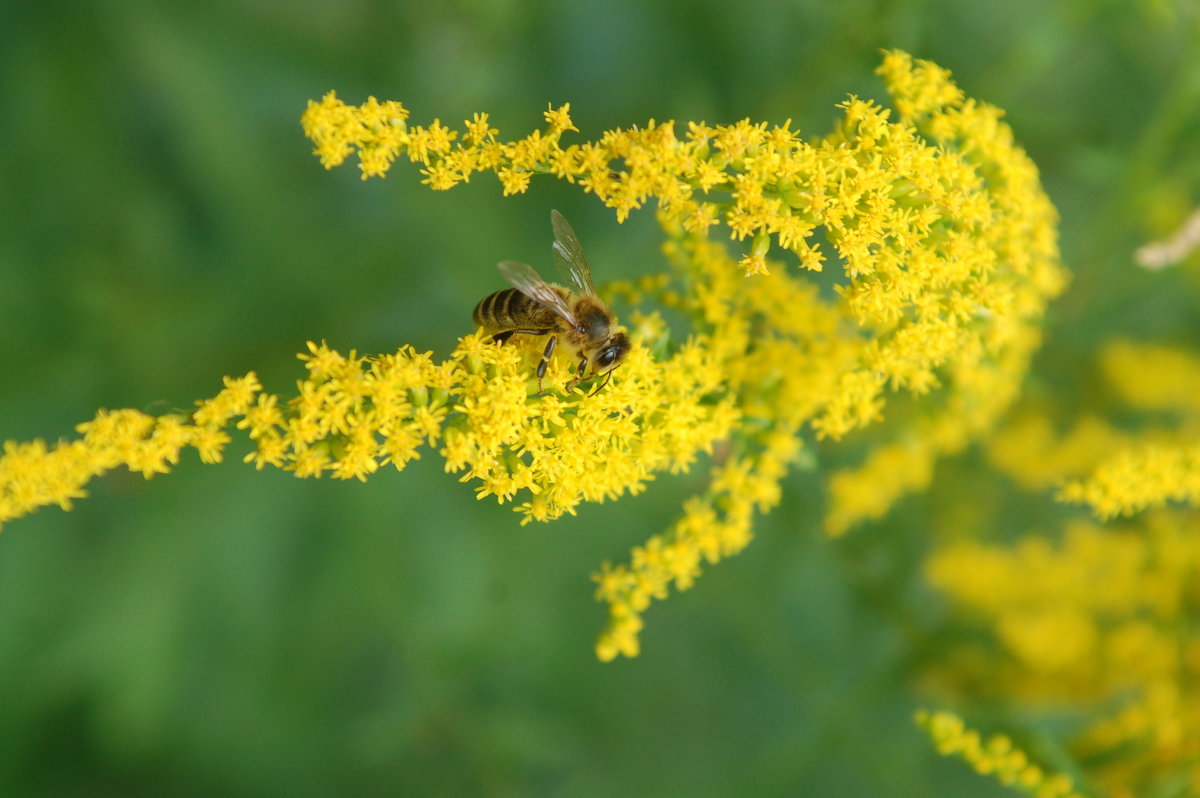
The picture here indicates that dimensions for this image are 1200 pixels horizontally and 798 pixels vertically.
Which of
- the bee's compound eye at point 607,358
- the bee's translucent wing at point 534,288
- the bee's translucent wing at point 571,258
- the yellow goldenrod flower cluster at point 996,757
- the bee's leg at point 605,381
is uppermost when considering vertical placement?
the bee's translucent wing at point 571,258

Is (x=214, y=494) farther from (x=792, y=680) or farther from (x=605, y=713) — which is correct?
(x=792, y=680)

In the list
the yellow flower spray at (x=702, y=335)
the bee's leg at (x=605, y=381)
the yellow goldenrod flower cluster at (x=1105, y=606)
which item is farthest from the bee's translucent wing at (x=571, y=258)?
the yellow goldenrod flower cluster at (x=1105, y=606)

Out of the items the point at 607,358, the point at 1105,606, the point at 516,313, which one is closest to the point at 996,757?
the point at 1105,606

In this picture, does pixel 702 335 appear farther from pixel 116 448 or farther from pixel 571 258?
pixel 116 448

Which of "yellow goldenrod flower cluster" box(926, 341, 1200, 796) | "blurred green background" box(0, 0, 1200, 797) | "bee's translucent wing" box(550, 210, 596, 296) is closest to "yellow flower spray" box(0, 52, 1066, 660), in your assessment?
"bee's translucent wing" box(550, 210, 596, 296)

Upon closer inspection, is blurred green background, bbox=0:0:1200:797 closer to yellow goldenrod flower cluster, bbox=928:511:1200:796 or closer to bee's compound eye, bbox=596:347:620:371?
yellow goldenrod flower cluster, bbox=928:511:1200:796

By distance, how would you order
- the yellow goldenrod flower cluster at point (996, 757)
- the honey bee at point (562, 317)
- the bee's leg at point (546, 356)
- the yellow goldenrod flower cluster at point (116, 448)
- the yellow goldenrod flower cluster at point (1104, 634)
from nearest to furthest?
the yellow goldenrod flower cluster at point (116, 448) < the bee's leg at point (546, 356) < the honey bee at point (562, 317) < the yellow goldenrod flower cluster at point (996, 757) < the yellow goldenrod flower cluster at point (1104, 634)

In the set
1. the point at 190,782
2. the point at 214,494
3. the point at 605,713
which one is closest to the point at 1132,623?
the point at 605,713

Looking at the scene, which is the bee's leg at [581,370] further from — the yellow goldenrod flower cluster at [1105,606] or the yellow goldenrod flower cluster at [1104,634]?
the yellow goldenrod flower cluster at [1104,634]
